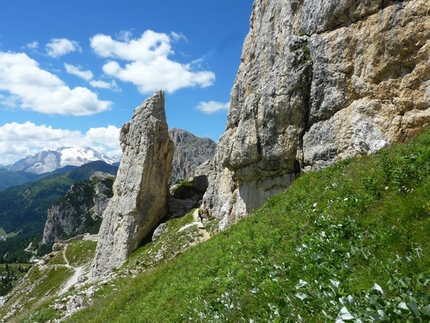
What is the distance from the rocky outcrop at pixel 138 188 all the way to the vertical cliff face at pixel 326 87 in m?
23.6

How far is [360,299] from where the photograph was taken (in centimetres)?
411

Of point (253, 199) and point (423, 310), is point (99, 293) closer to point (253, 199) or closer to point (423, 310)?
point (253, 199)

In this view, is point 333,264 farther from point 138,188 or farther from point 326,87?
point 138,188

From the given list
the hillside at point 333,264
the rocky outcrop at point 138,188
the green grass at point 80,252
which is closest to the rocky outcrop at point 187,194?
the rocky outcrop at point 138,188

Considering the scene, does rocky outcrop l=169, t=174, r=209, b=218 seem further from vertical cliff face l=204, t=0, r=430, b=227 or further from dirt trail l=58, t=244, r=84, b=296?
dirt trail l=58, t=244, r=84, b=296

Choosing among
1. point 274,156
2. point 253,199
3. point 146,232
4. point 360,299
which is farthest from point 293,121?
point 146,232

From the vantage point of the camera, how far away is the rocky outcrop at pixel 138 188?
172 feet

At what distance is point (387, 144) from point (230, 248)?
12.8 metres

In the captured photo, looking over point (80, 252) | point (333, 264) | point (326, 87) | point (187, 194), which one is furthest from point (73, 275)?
point (333, 264)

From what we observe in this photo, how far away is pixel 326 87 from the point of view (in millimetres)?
23672

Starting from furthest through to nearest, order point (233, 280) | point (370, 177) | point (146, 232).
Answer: point (146, 232)
point (370, 177)
point (233, 280)

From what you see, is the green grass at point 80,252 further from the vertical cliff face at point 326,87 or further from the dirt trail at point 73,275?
the vertical cliff face at point 326,87

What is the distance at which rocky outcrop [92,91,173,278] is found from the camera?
172 feet

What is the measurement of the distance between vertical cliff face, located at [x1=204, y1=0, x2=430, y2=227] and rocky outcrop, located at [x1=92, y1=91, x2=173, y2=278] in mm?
23626
